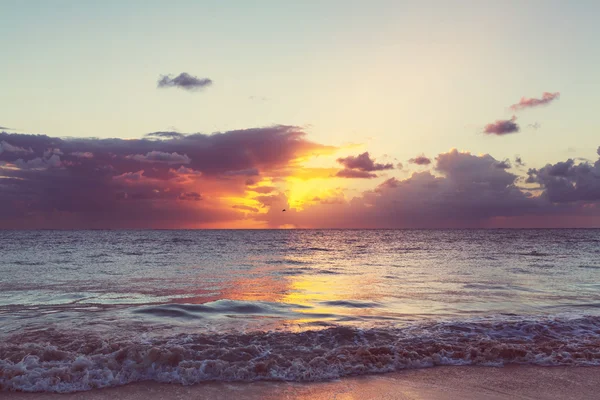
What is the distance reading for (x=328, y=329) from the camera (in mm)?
11742

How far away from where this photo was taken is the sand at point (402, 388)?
7.39 metres

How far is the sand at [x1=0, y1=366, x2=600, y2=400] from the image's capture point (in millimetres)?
7395

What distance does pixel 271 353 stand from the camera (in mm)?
9633

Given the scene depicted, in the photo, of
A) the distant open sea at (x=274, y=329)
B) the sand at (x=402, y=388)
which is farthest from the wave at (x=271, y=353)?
the sand at (x=402, y=388)

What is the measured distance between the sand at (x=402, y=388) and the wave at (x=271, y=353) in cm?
34

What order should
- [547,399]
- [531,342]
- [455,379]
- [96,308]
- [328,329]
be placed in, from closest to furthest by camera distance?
1. [547,399]
2. [455,379]
3. [531,342]
4. [328,329]
5. [96,308]

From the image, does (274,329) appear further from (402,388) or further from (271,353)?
(402,388)

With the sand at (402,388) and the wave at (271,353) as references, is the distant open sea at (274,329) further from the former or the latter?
the sand at (402,388)

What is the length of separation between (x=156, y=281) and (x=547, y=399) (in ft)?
70.0

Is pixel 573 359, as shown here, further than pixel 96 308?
No

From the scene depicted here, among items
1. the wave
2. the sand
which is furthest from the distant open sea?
the sand

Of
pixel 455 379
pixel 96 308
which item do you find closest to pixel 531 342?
pixel 455 379

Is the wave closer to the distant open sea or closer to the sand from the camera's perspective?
the distant open sea

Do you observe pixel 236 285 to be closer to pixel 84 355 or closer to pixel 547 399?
pixel 84 355
